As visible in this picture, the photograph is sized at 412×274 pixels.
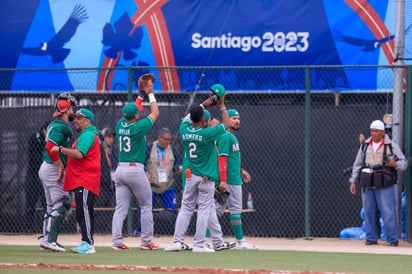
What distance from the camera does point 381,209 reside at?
1505cm

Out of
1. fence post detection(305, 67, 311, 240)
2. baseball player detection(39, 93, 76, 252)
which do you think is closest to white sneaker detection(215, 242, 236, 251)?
baseball player detection(39, 93, 76, 252)

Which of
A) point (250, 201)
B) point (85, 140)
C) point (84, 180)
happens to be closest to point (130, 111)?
point (85, 140)

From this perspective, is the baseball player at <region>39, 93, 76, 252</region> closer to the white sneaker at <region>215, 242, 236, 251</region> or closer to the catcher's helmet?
the catcher's helmet

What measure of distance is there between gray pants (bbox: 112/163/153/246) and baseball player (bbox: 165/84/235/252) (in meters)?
0.51

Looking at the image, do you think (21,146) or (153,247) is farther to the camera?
(21,146)

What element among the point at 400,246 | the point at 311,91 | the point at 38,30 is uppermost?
the point at 38,30

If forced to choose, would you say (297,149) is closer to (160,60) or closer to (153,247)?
(160,60)

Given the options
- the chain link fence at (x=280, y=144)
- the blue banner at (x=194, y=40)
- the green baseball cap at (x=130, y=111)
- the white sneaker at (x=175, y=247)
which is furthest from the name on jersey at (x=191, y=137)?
the blue banner at (x=194, y=40)

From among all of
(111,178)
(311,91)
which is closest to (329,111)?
(311,91)

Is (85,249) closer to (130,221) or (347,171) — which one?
(130,221)

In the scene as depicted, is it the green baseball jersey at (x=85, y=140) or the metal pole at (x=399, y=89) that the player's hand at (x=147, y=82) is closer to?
the green baseball jersey at (x=85, y=140)

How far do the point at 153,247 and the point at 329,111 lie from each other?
5.01 metres

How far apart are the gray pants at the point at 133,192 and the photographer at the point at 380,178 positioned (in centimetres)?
360

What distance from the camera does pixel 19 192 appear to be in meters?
17.6
